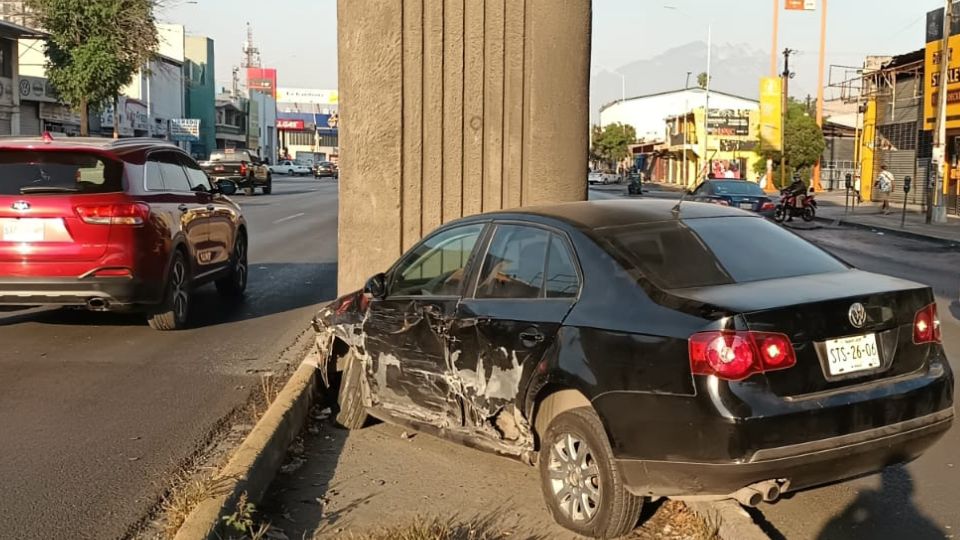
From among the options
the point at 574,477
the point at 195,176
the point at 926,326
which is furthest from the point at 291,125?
the point at 926,326

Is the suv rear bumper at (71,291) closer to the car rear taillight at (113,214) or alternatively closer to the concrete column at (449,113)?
the car rear taillight at (113,214)

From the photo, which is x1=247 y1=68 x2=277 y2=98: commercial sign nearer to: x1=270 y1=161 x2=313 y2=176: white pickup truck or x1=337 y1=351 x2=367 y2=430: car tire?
x1=270 y1=161 x2=313 y2=176: white pickup truck

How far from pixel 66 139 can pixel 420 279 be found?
5.26 metres

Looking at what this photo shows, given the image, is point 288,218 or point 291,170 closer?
point 288,218

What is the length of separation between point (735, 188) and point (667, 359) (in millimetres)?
22300

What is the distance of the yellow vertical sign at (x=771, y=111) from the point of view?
198 feet

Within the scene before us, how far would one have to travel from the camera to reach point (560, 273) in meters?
4.87

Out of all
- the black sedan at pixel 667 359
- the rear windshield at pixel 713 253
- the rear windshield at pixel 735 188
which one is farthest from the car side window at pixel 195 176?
the rear windshield at pixel 735 188

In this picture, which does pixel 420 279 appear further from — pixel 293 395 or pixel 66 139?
pixel 66 139

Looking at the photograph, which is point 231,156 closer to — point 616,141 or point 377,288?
point 377,288

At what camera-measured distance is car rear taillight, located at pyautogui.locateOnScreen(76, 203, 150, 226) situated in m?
8.80

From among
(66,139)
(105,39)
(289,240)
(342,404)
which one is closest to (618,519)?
(342,404)

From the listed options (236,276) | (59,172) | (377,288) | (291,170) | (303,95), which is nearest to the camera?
(377,288)

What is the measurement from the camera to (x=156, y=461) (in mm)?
5672
